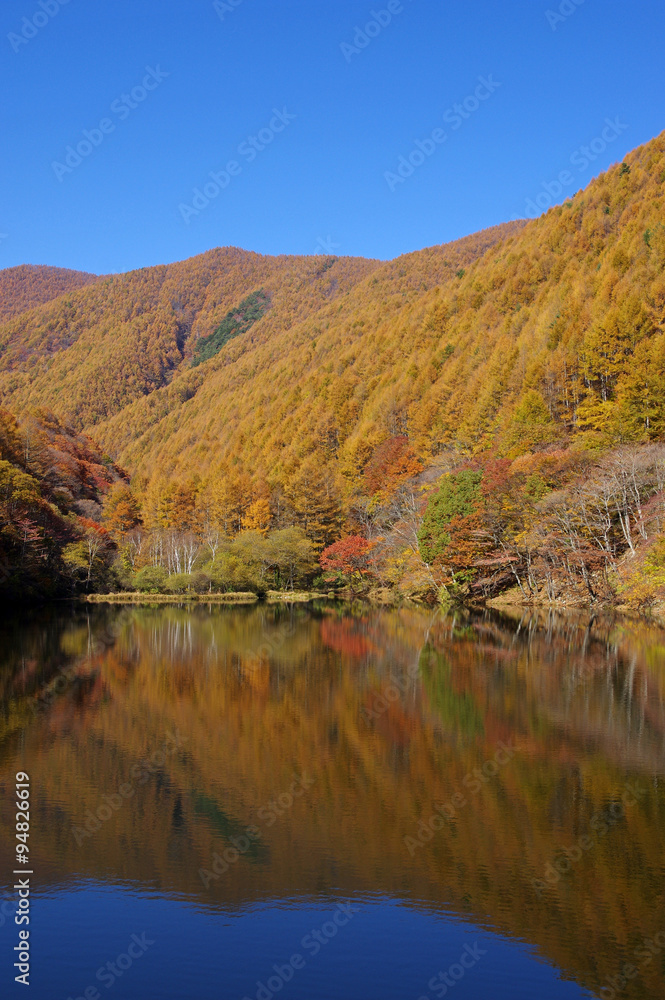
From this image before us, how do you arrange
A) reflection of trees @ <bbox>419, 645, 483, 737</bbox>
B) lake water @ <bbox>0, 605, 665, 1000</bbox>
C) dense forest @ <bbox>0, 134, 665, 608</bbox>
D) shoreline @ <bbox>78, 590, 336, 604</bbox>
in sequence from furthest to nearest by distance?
shoreline @ <bbox>78, 590, 336, 604</bbox>, dense forest @ <bbox>0, 134, 665, 608</bbox>, reflection of trees @ <bbox>419, 645, 483, 737</bbox>, lake water @ <bbox>0, 605, 665, 1000</bbox>

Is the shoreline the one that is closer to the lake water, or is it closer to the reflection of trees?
the reflection of trees

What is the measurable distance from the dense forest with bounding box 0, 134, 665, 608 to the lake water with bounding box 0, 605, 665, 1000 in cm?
2403

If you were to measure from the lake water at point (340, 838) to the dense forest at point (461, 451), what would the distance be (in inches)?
946

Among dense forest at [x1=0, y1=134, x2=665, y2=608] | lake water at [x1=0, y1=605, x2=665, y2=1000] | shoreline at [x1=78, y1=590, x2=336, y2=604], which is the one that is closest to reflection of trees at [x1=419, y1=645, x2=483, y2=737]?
lake water at [x1=0, y1=605, x2=665, y2=1000]

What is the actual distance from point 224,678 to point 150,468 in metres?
121

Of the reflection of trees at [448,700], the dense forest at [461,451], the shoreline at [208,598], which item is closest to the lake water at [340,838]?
the reflection of trees at [448,700]

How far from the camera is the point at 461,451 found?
6644 cm

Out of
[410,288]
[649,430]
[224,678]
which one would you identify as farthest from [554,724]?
[410,288]

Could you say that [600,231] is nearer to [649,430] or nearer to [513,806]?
[649,430]

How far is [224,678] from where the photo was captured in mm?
21234

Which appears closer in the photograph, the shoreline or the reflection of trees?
the reflection of trees

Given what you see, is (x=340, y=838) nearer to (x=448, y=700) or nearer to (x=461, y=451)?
(x=448, y=700)

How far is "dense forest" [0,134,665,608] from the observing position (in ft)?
141

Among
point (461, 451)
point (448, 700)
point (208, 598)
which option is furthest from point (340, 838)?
point (461, 451)
